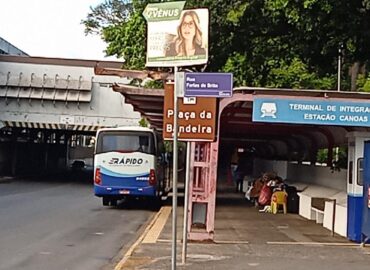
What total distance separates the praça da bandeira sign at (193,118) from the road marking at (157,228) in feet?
13.0

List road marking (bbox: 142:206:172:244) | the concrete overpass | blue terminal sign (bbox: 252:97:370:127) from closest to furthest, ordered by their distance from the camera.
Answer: blue terminal sign (bbox: 252:97:370:127) → road marking (bbox: 142:206:172:244) → the concrete overpass

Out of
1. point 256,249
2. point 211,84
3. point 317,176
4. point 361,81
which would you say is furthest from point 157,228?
point 361,81

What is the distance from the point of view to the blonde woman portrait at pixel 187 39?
415 inches

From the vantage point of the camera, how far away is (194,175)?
17.3 metres

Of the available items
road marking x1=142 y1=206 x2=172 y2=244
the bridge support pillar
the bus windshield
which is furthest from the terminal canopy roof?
road marking x1=142 y1=206 x2=172 y2=244

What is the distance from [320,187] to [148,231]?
771cm

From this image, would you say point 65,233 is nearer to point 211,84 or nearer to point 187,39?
point 211,84

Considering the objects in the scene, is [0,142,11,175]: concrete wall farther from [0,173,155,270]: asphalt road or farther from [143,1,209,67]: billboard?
[143,1,209,67]: billboard

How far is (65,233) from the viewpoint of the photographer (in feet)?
60.8

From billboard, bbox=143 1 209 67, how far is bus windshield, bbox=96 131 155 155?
57.6 ft

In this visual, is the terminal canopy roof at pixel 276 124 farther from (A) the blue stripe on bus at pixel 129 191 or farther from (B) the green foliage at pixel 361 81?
(B) the green foliage at pixel 361 81

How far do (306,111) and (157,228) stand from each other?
17.7ft

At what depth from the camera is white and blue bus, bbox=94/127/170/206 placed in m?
28.0

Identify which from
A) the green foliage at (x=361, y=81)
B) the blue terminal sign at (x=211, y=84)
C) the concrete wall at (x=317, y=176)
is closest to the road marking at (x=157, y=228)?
the concrete wall at (x=317, y=176)
